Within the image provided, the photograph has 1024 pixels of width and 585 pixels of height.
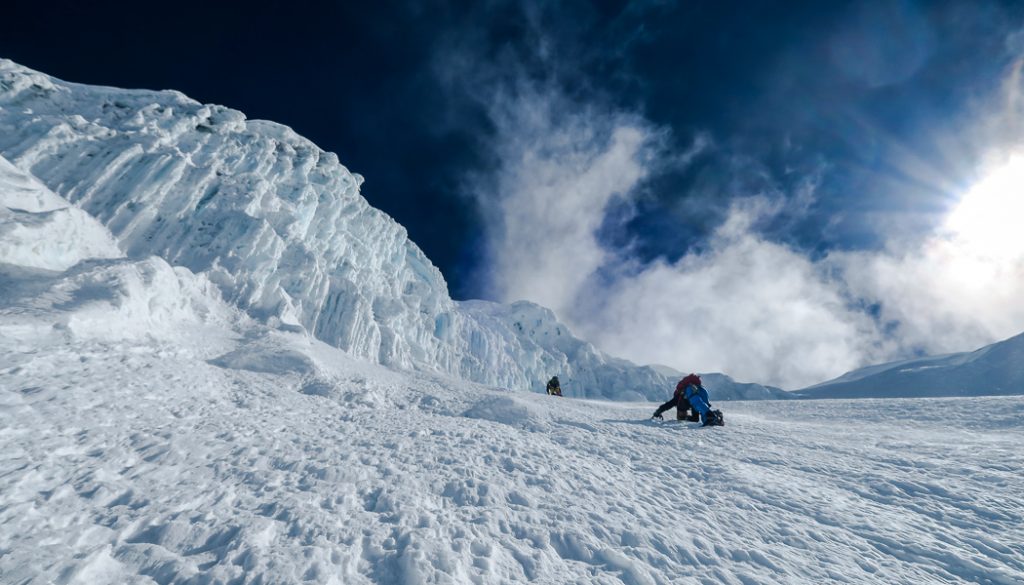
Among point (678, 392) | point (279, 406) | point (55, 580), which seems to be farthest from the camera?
point (678, 392)

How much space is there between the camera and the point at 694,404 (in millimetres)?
12242

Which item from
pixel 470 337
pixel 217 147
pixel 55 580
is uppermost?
pixel 217 147

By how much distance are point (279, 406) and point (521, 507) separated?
7.34m

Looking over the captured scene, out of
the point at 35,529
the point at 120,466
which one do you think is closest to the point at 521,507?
the point at 35,529

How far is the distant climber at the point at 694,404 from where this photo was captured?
38.5ft

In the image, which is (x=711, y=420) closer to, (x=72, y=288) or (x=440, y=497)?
(x=440, y=497)

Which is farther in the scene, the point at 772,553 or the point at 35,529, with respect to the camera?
the point at 772,553

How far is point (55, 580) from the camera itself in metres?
3.12

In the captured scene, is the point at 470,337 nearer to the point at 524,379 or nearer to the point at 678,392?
the point at 524,379

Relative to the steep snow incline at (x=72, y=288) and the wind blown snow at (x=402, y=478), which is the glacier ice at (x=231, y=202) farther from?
the wind blown snow at (x=402, y=478)

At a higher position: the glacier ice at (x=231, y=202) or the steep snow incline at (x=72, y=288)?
the glacier ice at (x=231, y=202)

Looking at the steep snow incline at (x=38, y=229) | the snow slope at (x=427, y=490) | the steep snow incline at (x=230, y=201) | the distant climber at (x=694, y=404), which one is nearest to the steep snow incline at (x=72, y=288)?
the steep snow incline at (x=38, y=229)

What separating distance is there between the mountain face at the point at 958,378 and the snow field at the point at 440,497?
7996 cm

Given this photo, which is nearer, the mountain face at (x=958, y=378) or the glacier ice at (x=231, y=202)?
the glacier ice at (x=231, y=202)
